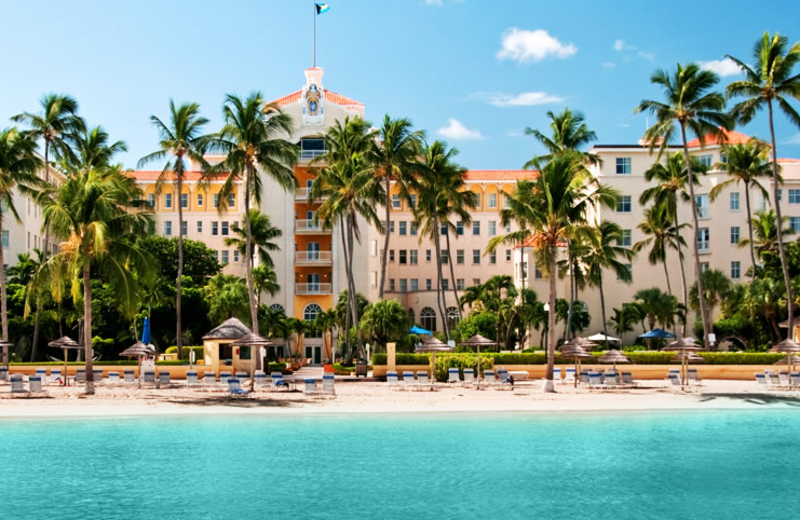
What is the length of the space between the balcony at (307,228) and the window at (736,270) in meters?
32.6

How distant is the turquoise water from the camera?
15.2 meters

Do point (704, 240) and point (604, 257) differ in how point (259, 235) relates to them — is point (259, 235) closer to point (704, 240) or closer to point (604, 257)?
point (604, 257)

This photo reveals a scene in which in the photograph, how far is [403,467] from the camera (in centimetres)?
1875

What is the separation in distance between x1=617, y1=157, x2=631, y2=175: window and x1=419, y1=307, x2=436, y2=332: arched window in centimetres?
2061

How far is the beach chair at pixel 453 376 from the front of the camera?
37875 millimetres

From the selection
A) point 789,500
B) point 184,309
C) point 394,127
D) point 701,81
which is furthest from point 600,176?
point 789,500

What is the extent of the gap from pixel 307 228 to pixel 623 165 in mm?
26667

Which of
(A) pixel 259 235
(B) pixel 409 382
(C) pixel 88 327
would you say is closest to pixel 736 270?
(A) pixel 259 235

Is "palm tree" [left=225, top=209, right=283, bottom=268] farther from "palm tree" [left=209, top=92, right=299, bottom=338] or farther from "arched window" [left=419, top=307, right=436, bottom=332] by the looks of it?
"palm tree" [left=209, top=92, right=299, bottom=338]

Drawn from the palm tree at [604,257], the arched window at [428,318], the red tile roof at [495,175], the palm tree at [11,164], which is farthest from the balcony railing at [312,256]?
the palm tree at [11,164]

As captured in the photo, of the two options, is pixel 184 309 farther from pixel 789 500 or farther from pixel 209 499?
pixel 789 500

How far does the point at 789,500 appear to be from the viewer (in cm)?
1574

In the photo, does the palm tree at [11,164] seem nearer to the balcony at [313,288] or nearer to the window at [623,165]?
the balcony at [313,288]

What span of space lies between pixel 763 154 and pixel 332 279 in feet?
111
